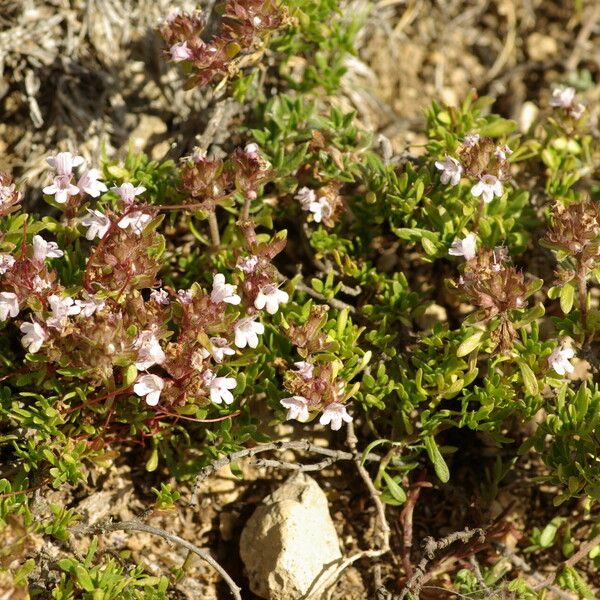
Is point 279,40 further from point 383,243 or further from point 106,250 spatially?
point 106,250

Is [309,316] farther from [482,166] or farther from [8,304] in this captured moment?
[8,304]

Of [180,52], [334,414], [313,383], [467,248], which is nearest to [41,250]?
[180,52]

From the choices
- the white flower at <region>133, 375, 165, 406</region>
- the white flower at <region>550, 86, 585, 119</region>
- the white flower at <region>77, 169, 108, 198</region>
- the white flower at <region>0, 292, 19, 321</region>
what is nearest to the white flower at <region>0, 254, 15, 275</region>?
the white flower at <region>0, 292, 19, 321</region>

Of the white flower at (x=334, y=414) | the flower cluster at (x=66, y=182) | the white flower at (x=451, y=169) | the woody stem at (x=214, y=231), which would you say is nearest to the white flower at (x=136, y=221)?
the flower cluster at (x=66, y=182)

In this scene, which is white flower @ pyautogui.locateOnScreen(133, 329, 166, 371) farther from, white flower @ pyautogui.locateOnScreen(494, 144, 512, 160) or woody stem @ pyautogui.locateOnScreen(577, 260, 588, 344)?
woody stem @ pyautogui.locateOnScreen(577, 260, 588, 344)

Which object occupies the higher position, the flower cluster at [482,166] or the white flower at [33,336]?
the flower cluster at [482,166]

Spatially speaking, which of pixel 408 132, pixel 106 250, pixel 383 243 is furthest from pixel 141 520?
pixel 408 132

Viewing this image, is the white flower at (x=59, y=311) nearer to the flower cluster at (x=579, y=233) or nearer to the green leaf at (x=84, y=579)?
the green leaf at (x=84, y=579)
